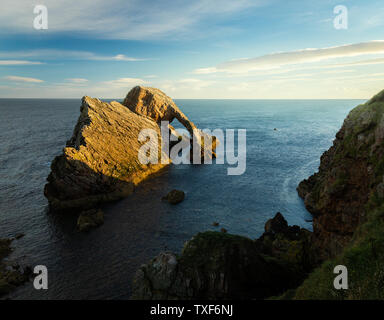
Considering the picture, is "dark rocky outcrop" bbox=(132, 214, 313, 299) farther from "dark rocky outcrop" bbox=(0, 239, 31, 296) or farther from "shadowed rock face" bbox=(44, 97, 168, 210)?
"shadowed rock face" bbox=(44, 97, 168, 210)

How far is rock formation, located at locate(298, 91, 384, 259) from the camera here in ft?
60.6

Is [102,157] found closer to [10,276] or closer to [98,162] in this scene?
[98,162]

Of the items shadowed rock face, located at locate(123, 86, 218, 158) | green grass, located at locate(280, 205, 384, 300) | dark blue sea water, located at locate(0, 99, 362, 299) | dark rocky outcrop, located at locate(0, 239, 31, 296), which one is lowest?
dark rocky outcrop, located at locate(0, 239, 31, 296)

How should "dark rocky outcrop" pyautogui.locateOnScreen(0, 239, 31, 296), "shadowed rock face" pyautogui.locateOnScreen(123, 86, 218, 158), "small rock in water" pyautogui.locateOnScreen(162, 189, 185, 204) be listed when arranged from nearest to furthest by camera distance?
"dark rocky outcrop" pyautogui.locateOnScreen(0, 239, 31, 296)
"small rock in water" pyautogui.locateOnScreen(162, 189, 185, 204)
"shadowed rock face" pyautogui.locateOnScreen(123, 86, 218, 158)

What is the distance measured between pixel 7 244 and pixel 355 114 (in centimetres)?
4823

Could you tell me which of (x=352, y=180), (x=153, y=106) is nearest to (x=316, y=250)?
(x=352, y=180)

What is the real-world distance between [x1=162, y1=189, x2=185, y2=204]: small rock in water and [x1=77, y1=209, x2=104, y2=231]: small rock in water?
13.4 meters

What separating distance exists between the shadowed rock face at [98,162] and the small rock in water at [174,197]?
30.7ft

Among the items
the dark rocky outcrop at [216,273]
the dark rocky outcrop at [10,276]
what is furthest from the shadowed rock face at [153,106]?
the dark rocky outcrop at [216,273]

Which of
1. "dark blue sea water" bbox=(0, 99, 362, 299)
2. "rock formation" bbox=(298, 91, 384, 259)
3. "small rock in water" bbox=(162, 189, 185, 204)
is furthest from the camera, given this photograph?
"small rock in water" bbox=(162, 189, 185, 204)

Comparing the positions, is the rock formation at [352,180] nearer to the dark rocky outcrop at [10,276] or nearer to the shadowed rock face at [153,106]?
the dark rocky outcrop at [10,276]

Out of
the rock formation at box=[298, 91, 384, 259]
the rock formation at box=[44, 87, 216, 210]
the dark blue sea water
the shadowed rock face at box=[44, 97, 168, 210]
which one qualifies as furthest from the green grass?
the shadowed rock face at box=[44, 97, 168, 210]

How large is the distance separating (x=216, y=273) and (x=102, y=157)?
41782 millimetres
